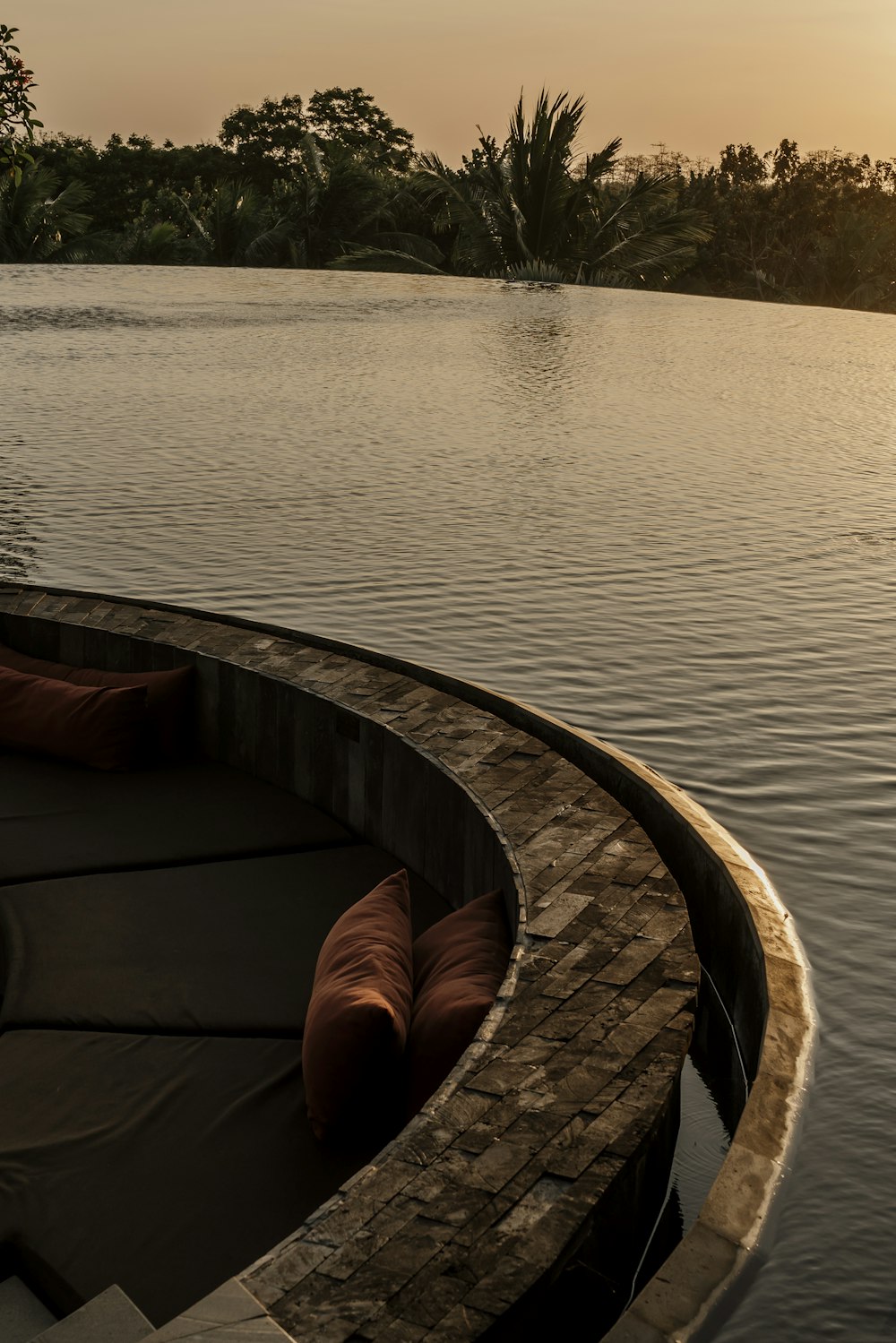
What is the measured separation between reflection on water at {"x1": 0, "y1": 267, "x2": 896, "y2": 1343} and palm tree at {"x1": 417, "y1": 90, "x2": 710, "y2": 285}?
5.89 meters

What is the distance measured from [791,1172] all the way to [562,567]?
5032 millimetres

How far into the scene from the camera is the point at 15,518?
24.1 feet

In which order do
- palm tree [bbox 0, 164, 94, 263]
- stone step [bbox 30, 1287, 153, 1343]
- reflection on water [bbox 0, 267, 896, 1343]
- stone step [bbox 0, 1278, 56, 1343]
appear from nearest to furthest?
stone step [bbox 30, 1287, 153, 1343] → stone step [bbox 0, 1278, 56, 1343] → reflection on water [bbox 0, 267, 896, 1343] → palm tree [bbox 0, 164, 94, 263]

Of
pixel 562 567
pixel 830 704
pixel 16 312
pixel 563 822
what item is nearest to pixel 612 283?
pixel 16 312

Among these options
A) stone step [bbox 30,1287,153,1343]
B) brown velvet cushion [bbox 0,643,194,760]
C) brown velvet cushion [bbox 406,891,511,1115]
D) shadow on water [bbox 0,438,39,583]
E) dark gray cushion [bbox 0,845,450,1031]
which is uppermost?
shadow on water [bbox 0,438,39,583]

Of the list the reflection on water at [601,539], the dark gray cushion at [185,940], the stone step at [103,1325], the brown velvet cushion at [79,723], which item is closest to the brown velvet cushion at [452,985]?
the dark gray cushion at [185,940]

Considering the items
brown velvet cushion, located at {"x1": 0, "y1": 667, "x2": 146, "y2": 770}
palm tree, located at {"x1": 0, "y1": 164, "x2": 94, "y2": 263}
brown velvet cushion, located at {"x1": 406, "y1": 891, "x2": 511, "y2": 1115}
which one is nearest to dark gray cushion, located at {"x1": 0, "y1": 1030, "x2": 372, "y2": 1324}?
brown velvet cushion, located at {"x1": 406, "y1": 891, "x2": 511, "y2": 1115}

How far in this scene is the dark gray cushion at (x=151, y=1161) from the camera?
1.87 m

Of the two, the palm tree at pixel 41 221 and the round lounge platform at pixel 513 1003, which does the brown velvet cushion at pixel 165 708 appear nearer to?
the round lounge platform at pixel 513 1003

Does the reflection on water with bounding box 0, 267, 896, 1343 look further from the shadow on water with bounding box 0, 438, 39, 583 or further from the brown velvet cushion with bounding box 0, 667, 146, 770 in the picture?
the brown velvet cushion with bounding box 0, 667, 146, 770

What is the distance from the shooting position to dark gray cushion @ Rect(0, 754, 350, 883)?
3.11 m

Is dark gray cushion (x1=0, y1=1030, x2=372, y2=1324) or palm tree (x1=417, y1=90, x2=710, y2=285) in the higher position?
palm tree (x1=417, y1=90, x2=710, y2=285)

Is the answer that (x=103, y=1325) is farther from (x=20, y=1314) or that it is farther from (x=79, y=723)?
(x=79, y=723)

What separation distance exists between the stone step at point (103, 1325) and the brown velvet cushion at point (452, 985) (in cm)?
63
